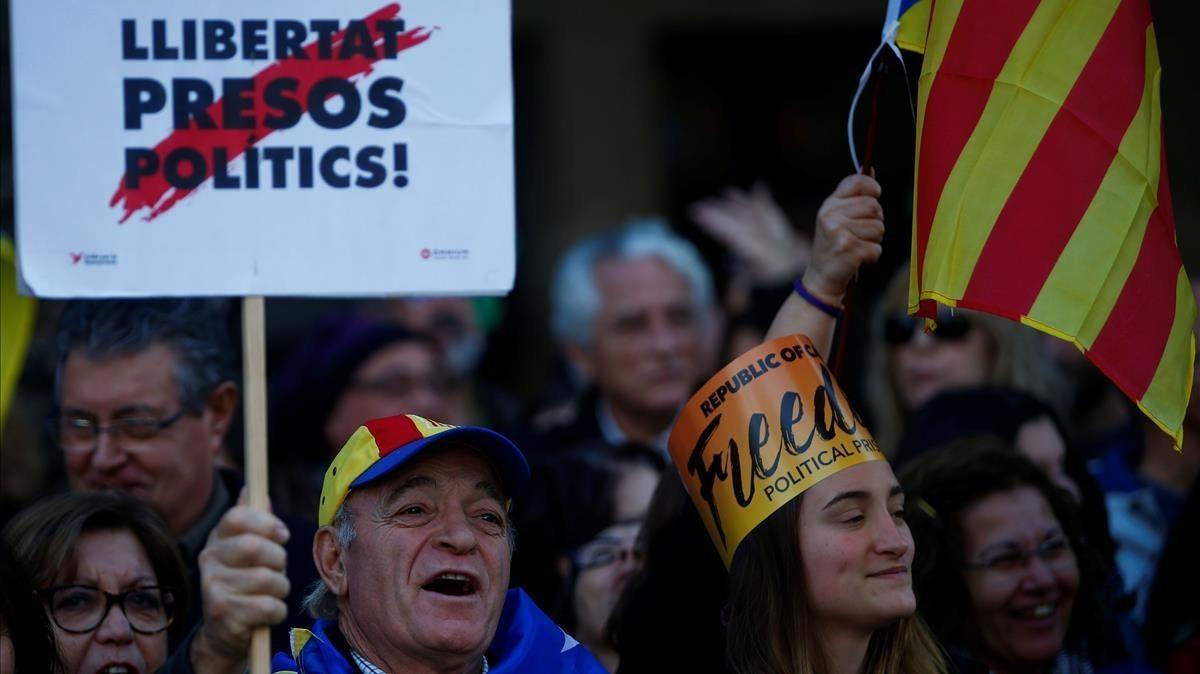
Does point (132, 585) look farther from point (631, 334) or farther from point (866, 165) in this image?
point (631, 334)

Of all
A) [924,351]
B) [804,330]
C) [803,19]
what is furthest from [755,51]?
[804,330]

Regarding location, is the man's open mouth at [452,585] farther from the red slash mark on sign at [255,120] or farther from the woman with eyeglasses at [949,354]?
the woman with eyeglasses at [949,354]

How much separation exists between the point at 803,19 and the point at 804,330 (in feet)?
20.5

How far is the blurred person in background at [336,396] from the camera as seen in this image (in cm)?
587

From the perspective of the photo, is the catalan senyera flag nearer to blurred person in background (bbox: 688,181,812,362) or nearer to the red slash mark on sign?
the red slash mark on sign

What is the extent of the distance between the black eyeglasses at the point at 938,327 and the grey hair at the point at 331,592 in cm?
233

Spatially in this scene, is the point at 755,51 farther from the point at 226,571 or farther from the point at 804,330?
the point at 226,571

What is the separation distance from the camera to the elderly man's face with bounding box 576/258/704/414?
6367 millimetres

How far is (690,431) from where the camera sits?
394 cm

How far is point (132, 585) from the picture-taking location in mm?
4027

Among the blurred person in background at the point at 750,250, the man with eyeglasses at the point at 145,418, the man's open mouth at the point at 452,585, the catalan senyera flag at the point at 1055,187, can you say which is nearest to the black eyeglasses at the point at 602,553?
the man with eyeglasses at the point at 145,418

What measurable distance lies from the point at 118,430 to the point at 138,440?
0.06m

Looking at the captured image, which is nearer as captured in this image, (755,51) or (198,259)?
(198,259)

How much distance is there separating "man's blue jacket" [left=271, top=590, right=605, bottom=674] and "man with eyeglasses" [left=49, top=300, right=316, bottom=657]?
858mm
